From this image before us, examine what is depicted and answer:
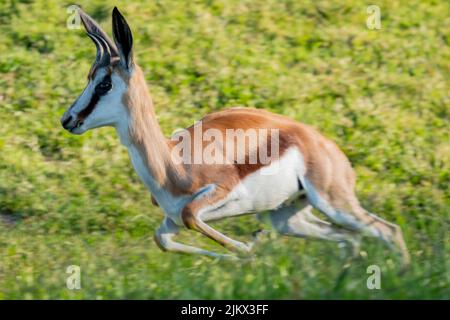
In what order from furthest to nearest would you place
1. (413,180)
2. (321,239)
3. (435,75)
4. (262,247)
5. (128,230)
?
(435,75) < (413,180) < (128,230) < (321,239) < (262,247)

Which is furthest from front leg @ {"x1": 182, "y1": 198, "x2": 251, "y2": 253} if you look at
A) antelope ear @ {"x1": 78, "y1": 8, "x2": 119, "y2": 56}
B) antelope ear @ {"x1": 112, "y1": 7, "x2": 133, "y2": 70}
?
antelope ear @ {"x1": 78, "y1": 8, "x2": 119, "y2": 56}

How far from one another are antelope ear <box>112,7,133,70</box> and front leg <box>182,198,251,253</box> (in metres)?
0.97

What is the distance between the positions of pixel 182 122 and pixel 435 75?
2670 millimetres

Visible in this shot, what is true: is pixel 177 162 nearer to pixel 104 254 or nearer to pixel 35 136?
pixel 104 254

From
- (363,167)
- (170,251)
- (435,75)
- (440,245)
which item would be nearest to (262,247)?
(170,251)

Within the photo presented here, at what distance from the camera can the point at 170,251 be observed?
23.1 ft

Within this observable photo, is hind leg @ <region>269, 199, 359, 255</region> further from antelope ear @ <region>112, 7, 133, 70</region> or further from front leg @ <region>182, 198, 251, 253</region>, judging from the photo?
antelope ear @ <region>112, 7, 133, 70</region>

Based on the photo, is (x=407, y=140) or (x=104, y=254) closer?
(x=104, y=254)

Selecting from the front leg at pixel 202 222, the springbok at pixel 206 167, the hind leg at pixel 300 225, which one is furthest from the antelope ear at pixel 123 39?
the hind leg at pixel 300 225

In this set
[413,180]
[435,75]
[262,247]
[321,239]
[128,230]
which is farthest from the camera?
[435,75]

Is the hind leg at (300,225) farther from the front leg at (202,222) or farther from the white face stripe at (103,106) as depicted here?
the white face stripe at (103,106)

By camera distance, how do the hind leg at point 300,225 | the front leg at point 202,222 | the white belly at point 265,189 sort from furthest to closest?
1. the hind leg at point 300,225
2. the white belly at point 265,189
3. the front leg at point 202,222

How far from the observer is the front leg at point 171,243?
23.0ft

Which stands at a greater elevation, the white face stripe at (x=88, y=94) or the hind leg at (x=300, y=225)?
A: the white face stripe at (x=88, y=94)
